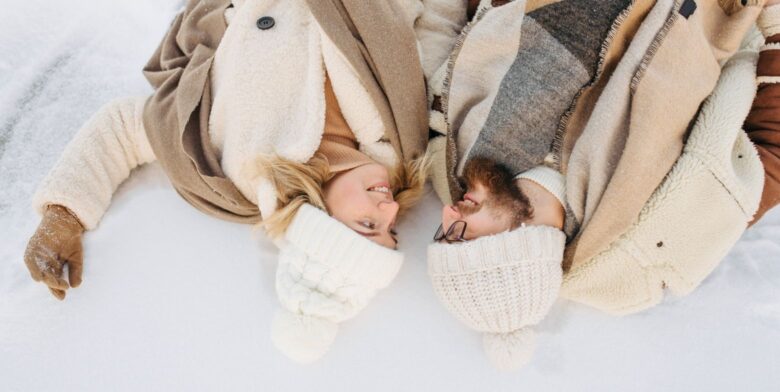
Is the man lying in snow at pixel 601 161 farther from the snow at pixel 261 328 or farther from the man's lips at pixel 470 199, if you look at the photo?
the snow at pixel 261 328

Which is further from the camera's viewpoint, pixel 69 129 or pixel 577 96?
pixel 69 129

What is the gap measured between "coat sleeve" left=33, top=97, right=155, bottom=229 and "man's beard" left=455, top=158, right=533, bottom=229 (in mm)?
679

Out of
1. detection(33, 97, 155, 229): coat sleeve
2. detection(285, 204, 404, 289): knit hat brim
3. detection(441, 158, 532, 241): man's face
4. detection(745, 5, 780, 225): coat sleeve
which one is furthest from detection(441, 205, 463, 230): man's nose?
detection(33, 97, 155, 229): coat sleeve

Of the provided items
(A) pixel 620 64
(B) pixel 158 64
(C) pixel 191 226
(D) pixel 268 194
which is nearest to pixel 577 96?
(A) pixel 620 64

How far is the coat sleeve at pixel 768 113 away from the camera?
3.40ft

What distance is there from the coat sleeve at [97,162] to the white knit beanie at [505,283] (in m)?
0.70

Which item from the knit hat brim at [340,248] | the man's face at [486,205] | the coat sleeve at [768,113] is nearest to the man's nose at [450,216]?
the man's face at [486,205]

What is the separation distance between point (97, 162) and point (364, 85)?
565 millimetres

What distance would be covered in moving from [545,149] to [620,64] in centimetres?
20

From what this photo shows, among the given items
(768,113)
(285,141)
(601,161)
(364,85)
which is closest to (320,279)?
(285,141)

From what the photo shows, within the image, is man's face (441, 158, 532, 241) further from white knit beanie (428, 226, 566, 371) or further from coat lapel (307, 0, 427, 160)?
coat lapel (307, 0, 427, 160)

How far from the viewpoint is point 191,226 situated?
4.08 ft

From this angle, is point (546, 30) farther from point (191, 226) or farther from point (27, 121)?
point (27, 121)

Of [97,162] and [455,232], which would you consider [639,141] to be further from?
[97,162]
